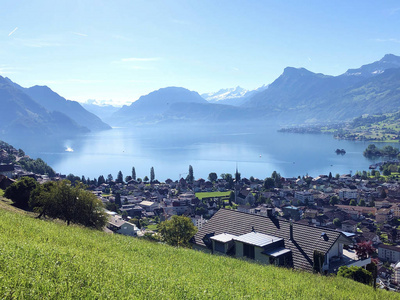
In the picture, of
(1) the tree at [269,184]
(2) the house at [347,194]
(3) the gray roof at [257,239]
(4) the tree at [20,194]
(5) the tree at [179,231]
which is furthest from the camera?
(1) the tree at [269,184]

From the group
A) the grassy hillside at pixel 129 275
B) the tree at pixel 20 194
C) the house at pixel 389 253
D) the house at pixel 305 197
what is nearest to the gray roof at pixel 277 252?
the grassy hillside at pixel 129 275

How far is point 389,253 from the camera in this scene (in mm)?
45219

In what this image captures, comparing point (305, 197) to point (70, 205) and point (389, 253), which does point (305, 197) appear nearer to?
point (389, 253)

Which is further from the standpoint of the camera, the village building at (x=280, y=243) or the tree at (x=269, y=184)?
the tree at (x=269, y=184)

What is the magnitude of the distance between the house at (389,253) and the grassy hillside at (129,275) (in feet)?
126

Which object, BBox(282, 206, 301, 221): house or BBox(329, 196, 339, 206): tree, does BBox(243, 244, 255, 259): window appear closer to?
BBox(282, 206, 301, 221): house

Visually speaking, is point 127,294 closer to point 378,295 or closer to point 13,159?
point 378,295

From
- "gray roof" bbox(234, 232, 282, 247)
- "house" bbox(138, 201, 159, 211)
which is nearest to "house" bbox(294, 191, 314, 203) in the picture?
"house" bbox(138, 201, 159, 211)

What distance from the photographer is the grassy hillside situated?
604cm

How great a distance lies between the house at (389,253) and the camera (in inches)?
1743

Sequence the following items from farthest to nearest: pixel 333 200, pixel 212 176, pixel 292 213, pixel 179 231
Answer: pixel 212 176
pixel 333 200
pixel 292 213
pixel 179 231

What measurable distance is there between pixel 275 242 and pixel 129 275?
10.3 metres

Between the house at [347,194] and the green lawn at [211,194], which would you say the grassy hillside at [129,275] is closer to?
the green lawn at [211,194]

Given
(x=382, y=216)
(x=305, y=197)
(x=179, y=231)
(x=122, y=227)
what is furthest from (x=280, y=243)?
(x=305, y=197)
